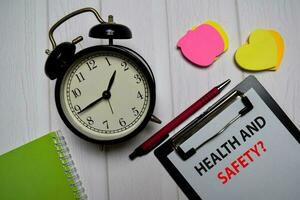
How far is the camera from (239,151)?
0.76 metres

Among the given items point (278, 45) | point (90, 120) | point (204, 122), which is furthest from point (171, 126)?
point (278, 45)

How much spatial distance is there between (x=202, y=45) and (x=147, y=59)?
128 millimetres

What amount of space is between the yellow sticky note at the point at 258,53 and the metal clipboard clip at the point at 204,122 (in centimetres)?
7

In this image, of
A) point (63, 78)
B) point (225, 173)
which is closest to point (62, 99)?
point (63, 78)

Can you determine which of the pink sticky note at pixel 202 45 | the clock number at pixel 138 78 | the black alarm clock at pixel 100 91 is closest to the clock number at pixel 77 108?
the black alarm clock at pixel 100 91

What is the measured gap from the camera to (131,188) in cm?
78

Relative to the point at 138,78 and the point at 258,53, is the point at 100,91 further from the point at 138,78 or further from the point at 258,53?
the point at 258,53

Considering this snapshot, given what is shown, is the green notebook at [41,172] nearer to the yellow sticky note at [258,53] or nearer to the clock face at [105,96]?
the clock face at [105,96]

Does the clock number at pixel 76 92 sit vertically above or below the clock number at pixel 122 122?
above

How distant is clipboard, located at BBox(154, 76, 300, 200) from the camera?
750 millimetres

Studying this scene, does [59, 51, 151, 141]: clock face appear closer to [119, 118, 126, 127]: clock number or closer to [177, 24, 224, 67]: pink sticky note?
[119, 118, 126, 127]: clock number

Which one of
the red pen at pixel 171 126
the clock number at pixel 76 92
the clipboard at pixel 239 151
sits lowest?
the clipboard at pixel 239 151

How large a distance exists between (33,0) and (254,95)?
0.56 meters

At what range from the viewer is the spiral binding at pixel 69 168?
2.51ft
